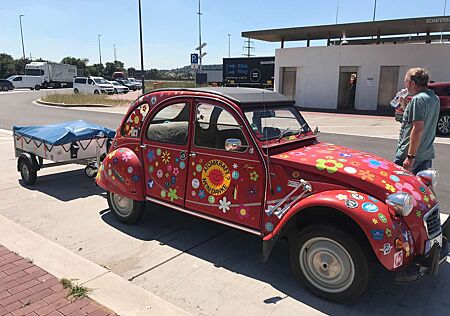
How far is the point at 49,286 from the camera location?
3.46 m

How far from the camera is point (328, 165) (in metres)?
3.43

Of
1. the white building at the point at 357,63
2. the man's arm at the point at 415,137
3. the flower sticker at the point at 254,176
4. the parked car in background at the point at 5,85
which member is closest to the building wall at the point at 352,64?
the white building at the point at 357,63

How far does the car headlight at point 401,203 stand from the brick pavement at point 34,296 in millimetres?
2421

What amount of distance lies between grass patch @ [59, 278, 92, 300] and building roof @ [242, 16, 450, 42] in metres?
20.7

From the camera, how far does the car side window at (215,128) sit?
391 centimetres

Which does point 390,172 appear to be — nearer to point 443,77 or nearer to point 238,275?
point 238,275

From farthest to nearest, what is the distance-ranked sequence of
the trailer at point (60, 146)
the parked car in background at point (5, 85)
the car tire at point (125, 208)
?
1. the parked car in background at point (5, 85)
2. the trailer at point (60, 146)
3. the car tire at point (125, 208)

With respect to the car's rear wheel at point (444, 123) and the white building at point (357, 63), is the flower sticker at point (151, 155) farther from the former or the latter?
the white building at point (357, 63)

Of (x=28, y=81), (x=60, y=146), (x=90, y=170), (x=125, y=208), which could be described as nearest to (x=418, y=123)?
(x=125, y=208)

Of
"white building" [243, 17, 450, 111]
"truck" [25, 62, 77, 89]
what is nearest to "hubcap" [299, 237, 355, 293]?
"white building" [243, 17, 450, 111]

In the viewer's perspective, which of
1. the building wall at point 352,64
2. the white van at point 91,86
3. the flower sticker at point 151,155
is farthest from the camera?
the white van at point 91,86

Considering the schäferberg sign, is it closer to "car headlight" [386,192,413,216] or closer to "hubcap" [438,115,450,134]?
"hubcap" [438,115,450,134]

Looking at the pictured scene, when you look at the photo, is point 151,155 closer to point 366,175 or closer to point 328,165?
point 328,165

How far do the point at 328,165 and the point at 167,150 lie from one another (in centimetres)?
185
